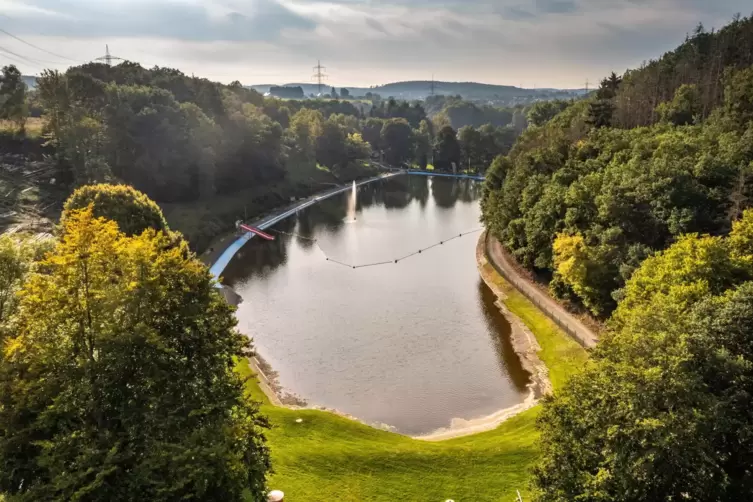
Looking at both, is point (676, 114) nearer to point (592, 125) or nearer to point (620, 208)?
point (592, 125)

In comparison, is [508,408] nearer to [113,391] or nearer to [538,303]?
[538,303]

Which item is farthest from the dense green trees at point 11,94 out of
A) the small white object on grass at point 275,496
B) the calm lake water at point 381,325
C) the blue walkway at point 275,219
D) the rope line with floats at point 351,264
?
the small white object on grass at point 275,496

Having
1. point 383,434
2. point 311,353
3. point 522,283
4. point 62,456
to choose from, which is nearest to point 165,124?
point 311,353

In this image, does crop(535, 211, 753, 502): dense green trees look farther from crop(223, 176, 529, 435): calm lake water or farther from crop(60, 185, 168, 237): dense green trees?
crop(60, 185, 168, 237): dense green trees

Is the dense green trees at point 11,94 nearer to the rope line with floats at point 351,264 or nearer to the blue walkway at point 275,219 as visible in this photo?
the rope line with floats at point 351,264

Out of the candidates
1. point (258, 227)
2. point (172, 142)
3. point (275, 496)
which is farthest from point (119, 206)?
point (258, 227)

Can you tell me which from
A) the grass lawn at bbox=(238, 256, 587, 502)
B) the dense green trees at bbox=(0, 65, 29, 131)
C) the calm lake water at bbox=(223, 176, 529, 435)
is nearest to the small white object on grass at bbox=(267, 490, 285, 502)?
the grass lawn at bbox=(238, 256, 587, 502)
